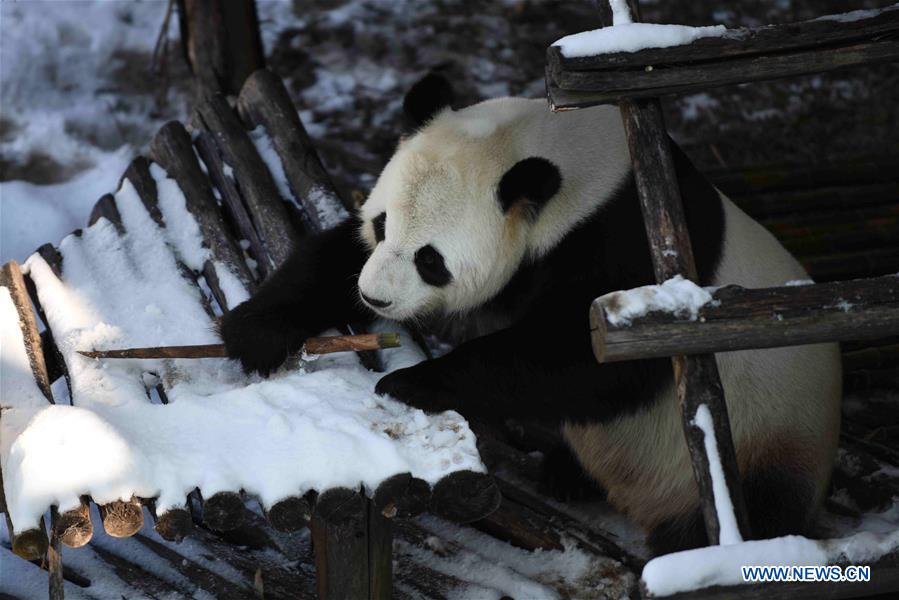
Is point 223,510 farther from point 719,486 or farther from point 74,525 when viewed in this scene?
point 719,486

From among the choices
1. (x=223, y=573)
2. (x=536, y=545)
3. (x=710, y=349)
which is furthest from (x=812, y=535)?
(x=223, y=573)

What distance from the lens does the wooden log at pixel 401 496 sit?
2.63 meters

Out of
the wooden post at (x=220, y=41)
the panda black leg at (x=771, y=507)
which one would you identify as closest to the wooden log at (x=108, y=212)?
A: the wooden post at (x=220, y=41)

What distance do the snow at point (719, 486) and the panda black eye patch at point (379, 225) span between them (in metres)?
1.14

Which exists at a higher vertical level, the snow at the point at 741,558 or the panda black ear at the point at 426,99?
the panda black ear at the point at 426,99

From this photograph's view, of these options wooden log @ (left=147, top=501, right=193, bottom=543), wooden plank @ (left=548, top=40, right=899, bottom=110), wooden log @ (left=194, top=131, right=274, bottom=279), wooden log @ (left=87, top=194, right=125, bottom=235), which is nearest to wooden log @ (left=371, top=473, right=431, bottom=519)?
wooden log @ (left=147, top=501, right=193, bottom=543)

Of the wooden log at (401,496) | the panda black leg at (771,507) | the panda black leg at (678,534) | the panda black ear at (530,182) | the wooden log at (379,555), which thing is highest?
the panda black ear at (530,182)

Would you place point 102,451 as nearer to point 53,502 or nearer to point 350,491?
point 53,502

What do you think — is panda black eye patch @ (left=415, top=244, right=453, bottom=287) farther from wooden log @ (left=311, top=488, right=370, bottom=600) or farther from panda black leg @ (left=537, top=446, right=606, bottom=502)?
panda black leg @ (left=537, top=446, right=606, bottom=502)

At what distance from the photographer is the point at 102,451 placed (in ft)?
8.53

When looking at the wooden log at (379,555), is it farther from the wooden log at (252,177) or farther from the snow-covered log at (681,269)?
the wooden log at (252,177)

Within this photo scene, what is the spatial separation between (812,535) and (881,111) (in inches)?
177

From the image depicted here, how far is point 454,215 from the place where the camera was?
304 cm

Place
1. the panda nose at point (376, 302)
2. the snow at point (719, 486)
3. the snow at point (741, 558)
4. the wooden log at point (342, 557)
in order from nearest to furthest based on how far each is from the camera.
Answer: the snow at point (741, 558), the snow at point (719, 486), the wooden log at point (342, 557), the panda nose at point (376, 302)
